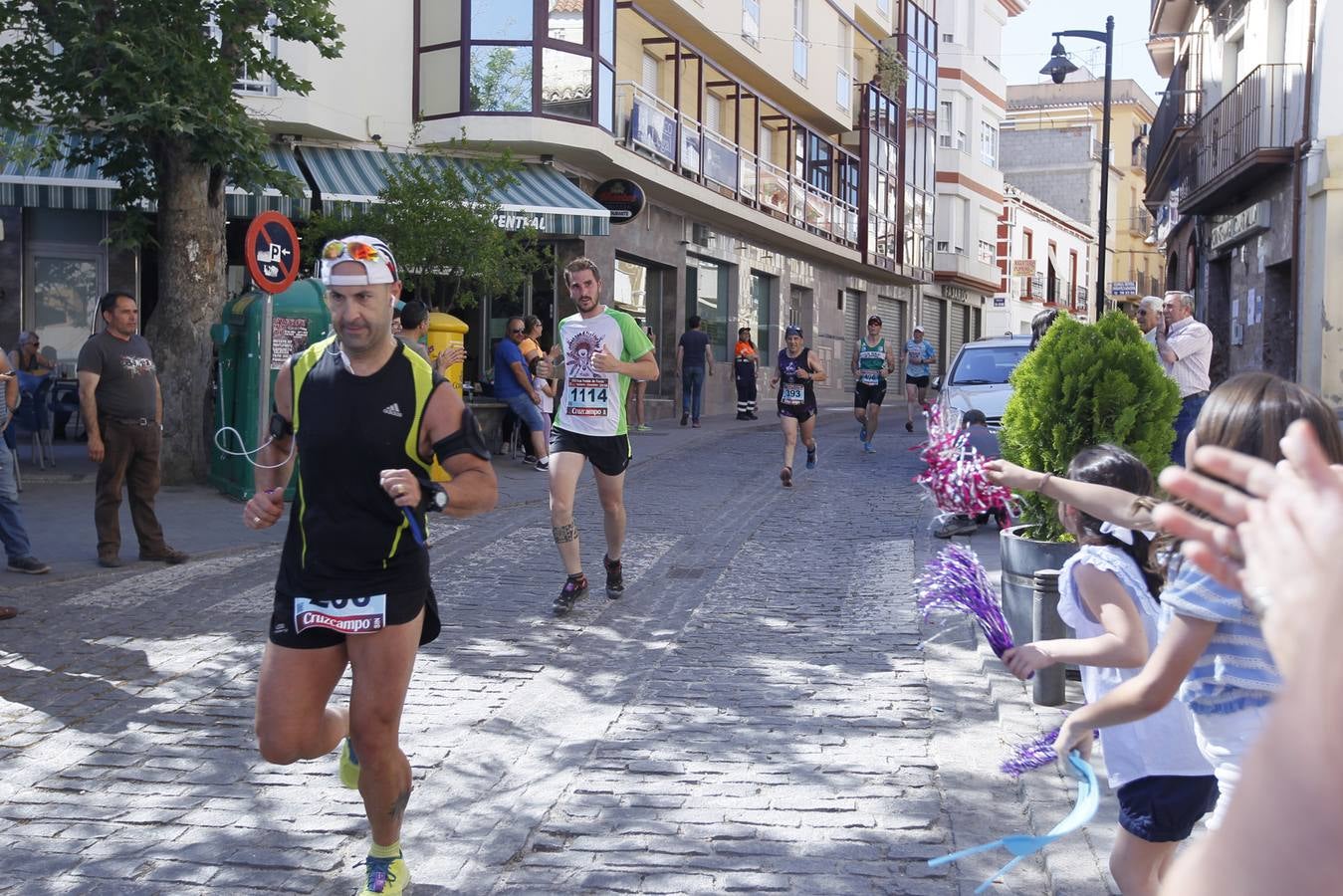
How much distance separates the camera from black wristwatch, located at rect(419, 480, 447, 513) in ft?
12.2

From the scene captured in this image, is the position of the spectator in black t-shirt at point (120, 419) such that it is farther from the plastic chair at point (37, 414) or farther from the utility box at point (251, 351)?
the plastic chair at point (37, 414)

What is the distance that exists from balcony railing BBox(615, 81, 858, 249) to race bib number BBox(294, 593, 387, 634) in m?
18.7

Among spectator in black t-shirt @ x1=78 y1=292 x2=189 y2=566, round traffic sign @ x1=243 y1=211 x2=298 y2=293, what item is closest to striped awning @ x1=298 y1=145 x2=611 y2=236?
round traffic sign @ x1=243 y1=211 x2=298 y2=293

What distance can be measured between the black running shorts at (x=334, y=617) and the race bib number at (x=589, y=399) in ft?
13.3

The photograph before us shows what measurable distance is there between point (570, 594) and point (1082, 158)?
196ft

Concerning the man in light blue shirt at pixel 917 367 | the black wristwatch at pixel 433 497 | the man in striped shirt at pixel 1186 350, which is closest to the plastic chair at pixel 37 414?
the man in striped shirt at pixel 1186 350

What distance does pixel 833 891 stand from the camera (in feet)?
12.6

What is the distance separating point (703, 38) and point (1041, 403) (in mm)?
20516

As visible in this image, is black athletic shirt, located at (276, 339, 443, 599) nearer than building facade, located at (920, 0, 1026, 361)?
Yes

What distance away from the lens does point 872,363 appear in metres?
18.4

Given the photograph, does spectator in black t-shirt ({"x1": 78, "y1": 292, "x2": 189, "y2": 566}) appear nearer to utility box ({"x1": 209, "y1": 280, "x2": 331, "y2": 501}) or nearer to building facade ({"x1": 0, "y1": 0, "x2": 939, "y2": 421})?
utility box ({"x1": 209, "y1": 280, "x2": 331, "y2": 501})

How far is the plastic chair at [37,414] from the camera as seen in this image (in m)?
14.4

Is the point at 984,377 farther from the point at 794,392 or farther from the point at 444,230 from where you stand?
the point at 444,230

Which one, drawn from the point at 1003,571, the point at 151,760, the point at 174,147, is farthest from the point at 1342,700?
the point at 174,147
